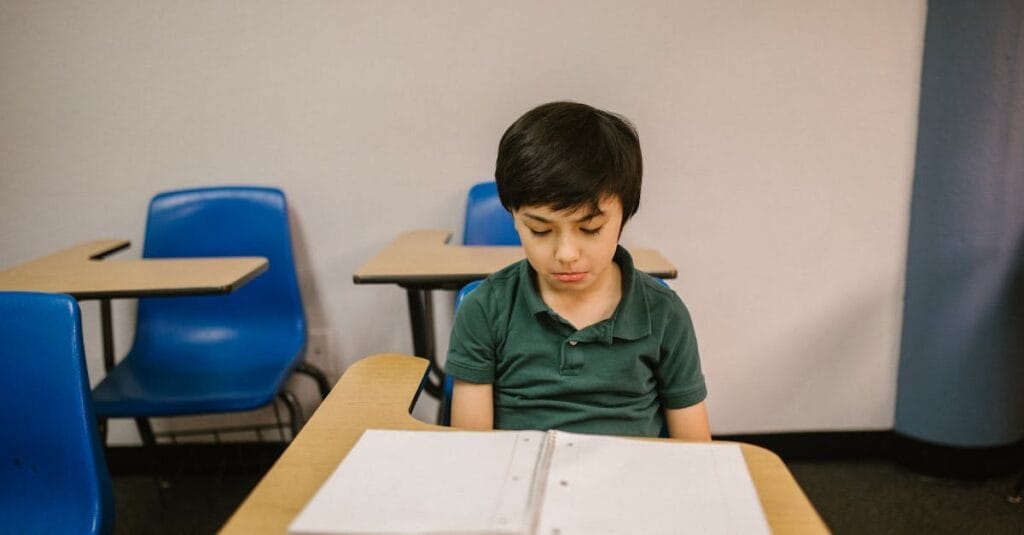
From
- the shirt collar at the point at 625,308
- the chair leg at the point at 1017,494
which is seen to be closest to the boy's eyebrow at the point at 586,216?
the shirt collar at the point at 625,308

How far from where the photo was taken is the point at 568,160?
0.85 meters

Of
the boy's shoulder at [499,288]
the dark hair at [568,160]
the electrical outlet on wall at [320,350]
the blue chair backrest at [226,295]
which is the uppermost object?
the dark hair at [568,160]

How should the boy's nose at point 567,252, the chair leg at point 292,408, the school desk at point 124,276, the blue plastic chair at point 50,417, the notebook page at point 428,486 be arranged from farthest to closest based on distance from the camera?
the chair leg at point 292,408 < the school desk at point 124,276 < the blue plastic chair at point 50,417 < the boy's nose at point 567,252 < the notebook page at point 428,486

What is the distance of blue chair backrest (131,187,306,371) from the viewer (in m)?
1.88

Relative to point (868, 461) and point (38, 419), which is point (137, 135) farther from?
point (868, 461)

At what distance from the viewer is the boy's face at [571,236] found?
85 cm

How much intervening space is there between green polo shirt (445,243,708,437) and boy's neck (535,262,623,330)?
0.02 meters

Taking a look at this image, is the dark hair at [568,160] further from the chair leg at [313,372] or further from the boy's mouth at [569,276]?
the chair leg at [313,372]

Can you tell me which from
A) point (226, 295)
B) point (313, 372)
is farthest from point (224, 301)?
point (313, 372)

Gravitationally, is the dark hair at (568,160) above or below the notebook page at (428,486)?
above

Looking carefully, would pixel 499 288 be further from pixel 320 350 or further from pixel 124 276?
pixel 320 350

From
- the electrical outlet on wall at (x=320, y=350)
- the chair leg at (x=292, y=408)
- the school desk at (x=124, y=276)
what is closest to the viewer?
the school desk at (x=124, y=276)

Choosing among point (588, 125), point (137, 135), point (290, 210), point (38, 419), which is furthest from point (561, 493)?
point (137, 135)

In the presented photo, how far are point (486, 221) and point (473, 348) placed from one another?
3.05 ft
